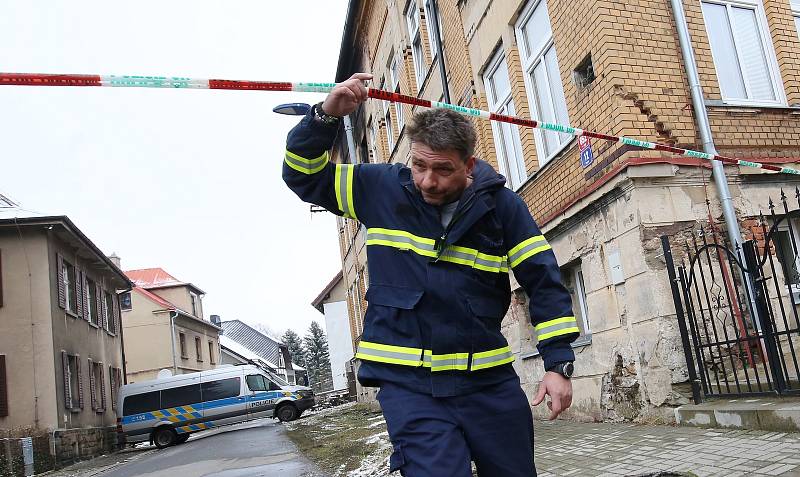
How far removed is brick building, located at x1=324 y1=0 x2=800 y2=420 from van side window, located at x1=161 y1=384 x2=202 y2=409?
55.1ft

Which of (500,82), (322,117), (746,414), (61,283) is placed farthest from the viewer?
(61,283)

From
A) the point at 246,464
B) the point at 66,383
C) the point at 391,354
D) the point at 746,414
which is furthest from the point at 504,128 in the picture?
the point at 66,383

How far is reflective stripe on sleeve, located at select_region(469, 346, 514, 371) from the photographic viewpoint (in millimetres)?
2637

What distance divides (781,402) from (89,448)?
19.9m

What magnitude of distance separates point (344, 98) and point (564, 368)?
1350 mm

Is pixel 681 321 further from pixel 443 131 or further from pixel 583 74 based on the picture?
pixel 443 131

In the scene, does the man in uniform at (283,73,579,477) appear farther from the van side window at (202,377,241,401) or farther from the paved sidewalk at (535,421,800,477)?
the van side window at (202,377,241,401)

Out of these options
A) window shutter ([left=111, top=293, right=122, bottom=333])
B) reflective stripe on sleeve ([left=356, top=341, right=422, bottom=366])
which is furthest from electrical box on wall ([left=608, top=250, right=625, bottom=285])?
window shutter ([left=111, top=293, right=122, bottom=333])

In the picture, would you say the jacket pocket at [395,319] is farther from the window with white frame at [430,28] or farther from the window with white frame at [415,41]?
the window with white frame at [415,41]

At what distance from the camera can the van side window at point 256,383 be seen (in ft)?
82.2

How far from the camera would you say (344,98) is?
284 cm

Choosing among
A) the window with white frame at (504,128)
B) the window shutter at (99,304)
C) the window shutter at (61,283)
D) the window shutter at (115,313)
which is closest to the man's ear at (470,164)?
the window with white frame at (504,128)

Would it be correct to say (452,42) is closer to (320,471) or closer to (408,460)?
(320,471)

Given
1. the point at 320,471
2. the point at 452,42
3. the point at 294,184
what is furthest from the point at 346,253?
the point at 294,184
